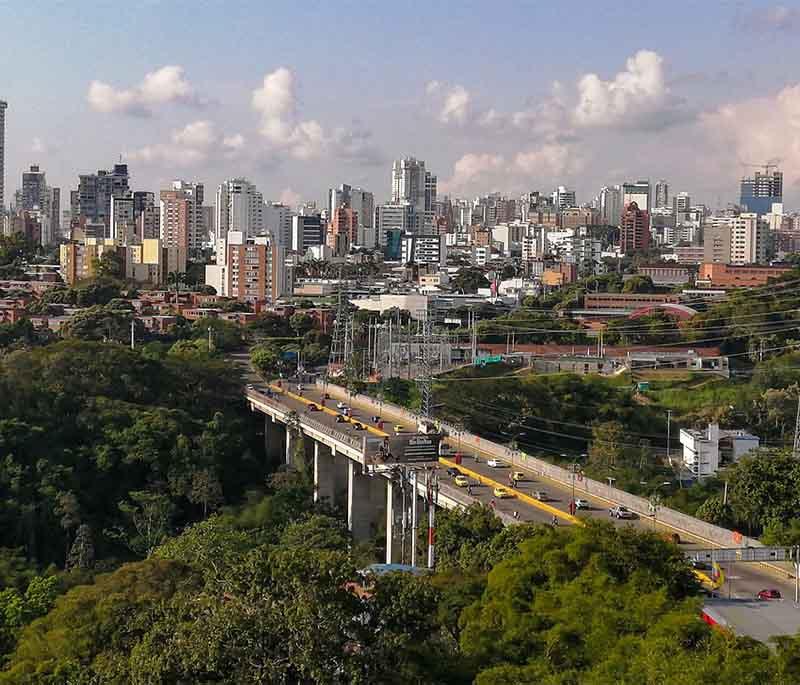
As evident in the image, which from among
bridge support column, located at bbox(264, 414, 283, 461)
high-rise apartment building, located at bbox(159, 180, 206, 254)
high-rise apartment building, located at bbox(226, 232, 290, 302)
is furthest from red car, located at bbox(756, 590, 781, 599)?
high-rise apartment building, located at bbox(159, 180, 206, 254)

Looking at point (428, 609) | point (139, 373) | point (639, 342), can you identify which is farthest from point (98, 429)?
point (639, 342)

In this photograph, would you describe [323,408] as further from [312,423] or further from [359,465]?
[359,465]

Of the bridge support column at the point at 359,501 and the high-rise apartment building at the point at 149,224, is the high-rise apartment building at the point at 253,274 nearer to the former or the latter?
the high-rise apartment building at the point at 149,224

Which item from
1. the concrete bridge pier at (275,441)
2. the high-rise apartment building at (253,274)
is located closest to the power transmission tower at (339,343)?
the concrete bridge pier at (275,441)

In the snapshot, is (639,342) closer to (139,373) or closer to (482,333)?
(482,333)

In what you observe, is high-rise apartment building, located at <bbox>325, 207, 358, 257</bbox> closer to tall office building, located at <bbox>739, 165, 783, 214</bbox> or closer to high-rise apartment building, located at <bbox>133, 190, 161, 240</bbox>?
high-rise apartment building, located at <bbox>133, 190, 161, 240</bbox>
